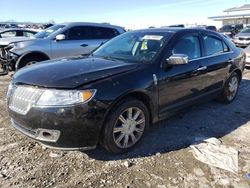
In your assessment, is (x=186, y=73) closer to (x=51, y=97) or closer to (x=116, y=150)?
(x=116, y=150)

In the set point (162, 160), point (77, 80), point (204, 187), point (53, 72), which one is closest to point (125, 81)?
point (77, 80)

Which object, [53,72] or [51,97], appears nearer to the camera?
[51,97]

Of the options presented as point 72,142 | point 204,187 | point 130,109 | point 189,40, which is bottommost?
point 204,187

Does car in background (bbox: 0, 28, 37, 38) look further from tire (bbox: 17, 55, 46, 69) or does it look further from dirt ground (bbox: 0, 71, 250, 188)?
dirt ground (bbox: 0, 71, 250, 188)

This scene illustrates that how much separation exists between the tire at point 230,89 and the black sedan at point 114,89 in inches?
34.3

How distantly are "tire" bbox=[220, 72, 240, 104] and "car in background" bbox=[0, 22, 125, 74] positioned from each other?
4.34 metres

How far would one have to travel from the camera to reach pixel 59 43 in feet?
27.7

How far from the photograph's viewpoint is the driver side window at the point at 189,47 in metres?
4.39

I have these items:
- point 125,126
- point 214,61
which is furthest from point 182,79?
point 125,126

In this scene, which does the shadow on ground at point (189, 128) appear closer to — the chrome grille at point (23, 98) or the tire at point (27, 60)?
the chrome grille at point (23, 98)

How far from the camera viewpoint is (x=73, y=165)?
3465 millimetres

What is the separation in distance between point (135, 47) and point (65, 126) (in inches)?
75.8

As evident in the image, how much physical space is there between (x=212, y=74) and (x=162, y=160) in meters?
2.25

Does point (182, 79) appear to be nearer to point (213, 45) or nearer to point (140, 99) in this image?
point (140, 99)
